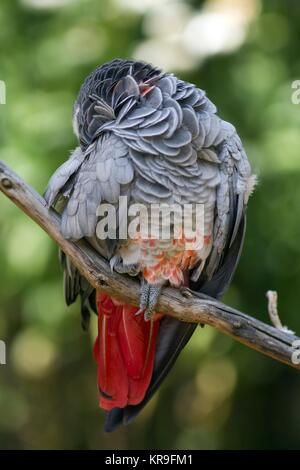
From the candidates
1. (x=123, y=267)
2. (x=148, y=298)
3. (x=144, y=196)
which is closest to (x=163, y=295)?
(x=148, y=298)

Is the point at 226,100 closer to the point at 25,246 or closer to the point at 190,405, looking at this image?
the point at 25,246

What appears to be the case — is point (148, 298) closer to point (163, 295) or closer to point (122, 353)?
point (163, 295)

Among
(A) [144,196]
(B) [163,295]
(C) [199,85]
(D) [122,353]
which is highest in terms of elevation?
(C) [199,85]

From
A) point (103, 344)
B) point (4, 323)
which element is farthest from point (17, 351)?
point (103, 344)

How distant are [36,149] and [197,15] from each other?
107 centimetres

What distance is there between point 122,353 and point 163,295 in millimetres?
401

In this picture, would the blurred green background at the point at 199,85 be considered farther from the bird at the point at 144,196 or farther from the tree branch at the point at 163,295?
the tree branch at the point at 163,295

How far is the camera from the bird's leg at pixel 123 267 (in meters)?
2.53

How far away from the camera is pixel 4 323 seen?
4.53 metres

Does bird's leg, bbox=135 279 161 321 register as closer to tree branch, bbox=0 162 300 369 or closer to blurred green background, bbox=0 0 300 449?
tree branch, bbox=0 162 300 369

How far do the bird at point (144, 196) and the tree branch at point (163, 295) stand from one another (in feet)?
0.14

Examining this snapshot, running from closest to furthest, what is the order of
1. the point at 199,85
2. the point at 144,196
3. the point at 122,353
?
the point at 144,196
the point at 122,353
the point at 199,85

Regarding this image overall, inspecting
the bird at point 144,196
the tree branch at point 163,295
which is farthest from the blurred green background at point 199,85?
the tree branch at point 163,295

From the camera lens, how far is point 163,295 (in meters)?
2.56
